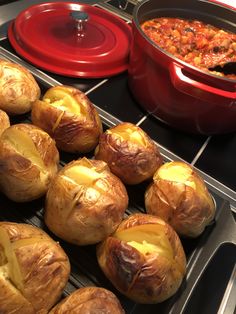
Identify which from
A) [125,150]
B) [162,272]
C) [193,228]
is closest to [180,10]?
[125,150]

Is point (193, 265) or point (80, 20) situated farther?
point (80, 20)

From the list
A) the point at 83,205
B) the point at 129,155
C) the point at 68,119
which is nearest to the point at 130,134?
the point at 129,155

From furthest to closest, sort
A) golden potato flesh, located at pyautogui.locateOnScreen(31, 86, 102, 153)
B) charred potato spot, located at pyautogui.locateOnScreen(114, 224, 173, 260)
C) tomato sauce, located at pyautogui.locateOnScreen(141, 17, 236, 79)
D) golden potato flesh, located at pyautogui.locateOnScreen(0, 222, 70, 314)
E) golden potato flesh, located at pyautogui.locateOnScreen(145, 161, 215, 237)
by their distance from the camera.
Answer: tomato sauce, located at pyautogui.locateOnScreen(141, 17, 236, 79)
golden potato flesh, located at pyautogui.locateOnScreen(31, 86, 102, 153)
golden potato flesh, located at pyautogui.locateOnScreen(145, 161, 215, 237)
charred potato spot, located at pyautogui.locateOnScreen(114, 224, 173, 260)
golden potato flesh, located at pyautogui.locateOnScreen(0, 222, 70, 314)

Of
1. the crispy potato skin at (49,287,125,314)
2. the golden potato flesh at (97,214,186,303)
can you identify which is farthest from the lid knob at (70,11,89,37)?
the crispy potato skin at (49,287,125,314)

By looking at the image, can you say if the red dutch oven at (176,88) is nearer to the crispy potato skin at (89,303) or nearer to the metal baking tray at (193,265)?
the metal baking tray at (193,265)

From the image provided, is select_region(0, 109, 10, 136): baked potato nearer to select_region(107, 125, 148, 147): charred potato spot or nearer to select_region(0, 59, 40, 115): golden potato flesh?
select_region(0, 59, 40, 115): golden potato flesh

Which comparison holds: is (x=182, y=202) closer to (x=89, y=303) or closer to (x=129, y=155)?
(x=129, y=155)
